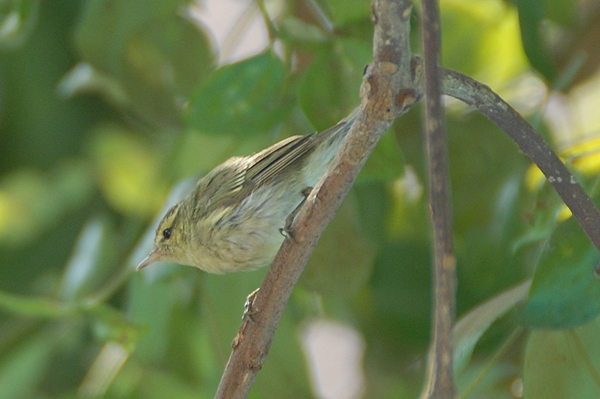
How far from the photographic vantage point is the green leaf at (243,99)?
4.81 ft

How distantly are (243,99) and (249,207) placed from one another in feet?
0.77

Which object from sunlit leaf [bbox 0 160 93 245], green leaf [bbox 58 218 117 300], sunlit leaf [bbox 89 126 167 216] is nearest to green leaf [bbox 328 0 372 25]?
green leaf [bbox 58 218 117 300]

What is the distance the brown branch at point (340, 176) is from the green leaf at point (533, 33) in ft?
2.00

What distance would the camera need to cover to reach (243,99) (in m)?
1.48

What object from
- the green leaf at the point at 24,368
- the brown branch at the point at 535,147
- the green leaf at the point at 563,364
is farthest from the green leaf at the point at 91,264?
the brown branch at the point at 535,147

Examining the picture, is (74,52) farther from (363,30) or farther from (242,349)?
(242,349)

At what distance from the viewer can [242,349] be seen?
3.74 feet

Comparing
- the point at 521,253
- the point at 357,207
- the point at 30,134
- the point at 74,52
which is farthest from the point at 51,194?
the point at 521,253

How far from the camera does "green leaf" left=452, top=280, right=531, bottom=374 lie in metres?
1.21

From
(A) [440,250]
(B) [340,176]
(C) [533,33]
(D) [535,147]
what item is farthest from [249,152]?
(A) [440,250]

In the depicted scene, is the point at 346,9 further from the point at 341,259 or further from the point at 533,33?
the point at 341,259

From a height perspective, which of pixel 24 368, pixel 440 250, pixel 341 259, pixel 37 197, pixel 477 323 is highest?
pixel 37 197

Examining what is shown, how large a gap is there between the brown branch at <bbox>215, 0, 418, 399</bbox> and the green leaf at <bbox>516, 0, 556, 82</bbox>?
609 mm

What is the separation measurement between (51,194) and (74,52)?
0.52m
